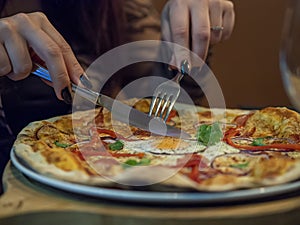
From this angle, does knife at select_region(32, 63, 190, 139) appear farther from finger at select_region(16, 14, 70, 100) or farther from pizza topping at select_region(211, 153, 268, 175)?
pizza topping at select_region(211, 153, 268, 175)

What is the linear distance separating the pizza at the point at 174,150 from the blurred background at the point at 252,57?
0.93 meters

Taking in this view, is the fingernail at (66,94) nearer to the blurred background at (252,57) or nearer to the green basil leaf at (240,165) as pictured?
the green basil leaf at (240,165)

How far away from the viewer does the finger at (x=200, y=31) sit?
3.79ft

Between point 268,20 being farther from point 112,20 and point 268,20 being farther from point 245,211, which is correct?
point 245,211

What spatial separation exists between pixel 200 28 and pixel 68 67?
1.05ft

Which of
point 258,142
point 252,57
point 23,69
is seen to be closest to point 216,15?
point 258,142

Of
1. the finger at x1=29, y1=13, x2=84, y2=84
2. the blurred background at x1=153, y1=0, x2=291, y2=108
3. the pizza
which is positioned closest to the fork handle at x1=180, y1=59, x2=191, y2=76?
the pizza

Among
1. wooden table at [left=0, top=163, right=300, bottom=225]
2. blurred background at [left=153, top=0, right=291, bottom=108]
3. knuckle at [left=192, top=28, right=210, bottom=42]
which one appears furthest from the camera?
blurred background at [left=153, top=0, right=291, bottom=108]

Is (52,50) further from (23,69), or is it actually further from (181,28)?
(181,28)

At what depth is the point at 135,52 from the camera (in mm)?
1592

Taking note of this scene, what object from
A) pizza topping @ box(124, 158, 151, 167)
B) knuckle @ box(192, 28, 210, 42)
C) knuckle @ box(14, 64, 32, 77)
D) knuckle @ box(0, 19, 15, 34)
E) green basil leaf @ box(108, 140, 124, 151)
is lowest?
green basil leaf @ box(108, 140, 124, 151)

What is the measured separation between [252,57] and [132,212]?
5.10 ft

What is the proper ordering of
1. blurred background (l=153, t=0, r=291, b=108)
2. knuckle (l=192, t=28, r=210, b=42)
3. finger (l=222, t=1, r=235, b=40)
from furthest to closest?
blurred background (l=153, t=0, r=291, b=108)
finger (l=222, t=1, r=235, b=40)
knuckle (l=192, t=28, r=210, b=42)

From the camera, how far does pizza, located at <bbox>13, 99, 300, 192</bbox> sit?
2.38 ft
